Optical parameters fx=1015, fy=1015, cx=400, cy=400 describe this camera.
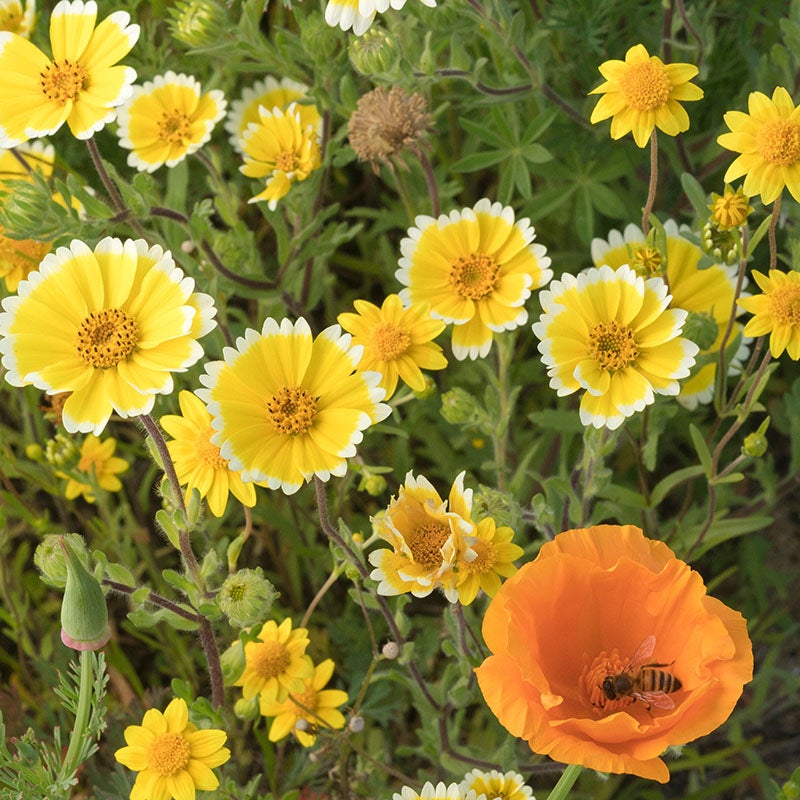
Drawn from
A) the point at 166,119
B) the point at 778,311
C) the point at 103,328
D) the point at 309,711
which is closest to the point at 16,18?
the point at 166,119

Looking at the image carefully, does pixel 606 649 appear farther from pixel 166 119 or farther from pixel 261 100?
pixel 261 100

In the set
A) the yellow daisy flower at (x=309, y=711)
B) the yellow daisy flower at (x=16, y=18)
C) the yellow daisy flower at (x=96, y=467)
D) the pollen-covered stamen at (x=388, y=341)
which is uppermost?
the yellow daisy flower at (x=16, y=18)

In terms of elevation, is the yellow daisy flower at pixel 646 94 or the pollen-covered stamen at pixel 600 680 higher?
the yellow daisy flower at pixel 646 94

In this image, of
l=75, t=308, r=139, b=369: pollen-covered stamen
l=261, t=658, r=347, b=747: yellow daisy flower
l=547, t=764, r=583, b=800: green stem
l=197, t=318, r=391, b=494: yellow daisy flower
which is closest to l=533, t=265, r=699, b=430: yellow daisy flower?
l=197, t=318, r=391, b=494: yellow daisy flower

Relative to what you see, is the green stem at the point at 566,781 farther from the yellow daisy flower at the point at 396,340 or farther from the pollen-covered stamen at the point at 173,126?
the pollen-covered stamen at the point at 173,126

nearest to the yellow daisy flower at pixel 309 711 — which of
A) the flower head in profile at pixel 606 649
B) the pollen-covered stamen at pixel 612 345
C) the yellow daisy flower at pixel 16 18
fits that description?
the flower head in profile at pixel 606 649

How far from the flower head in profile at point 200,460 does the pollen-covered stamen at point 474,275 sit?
610 millimetres

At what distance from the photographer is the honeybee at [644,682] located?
1684 millimetres

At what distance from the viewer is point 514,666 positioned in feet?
5.15

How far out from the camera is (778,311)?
75.9 inches

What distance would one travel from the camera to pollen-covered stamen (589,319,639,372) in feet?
6.27

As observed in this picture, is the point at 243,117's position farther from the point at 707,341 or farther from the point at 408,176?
the point at 707,341

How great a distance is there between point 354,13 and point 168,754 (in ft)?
4.97

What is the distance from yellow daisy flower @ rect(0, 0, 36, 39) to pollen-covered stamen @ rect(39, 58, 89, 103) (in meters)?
0.55
